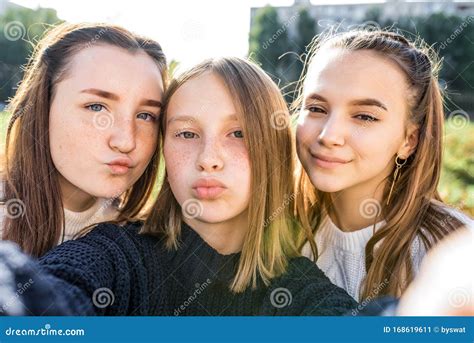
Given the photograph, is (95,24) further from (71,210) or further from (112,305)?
(112,305)

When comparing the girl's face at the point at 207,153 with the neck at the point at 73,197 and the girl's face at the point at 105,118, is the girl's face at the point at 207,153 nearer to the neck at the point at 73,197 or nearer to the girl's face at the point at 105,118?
the girl's face at the point at 105,118

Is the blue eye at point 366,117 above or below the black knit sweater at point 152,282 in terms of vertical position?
above

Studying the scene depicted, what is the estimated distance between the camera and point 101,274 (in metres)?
1.29

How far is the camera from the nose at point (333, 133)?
5.47 ft

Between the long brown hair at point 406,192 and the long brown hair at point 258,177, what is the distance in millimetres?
190

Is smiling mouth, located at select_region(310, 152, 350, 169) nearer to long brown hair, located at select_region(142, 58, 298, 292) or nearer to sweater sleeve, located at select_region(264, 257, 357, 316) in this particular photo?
long brown hair, located at select_region(142, 58, 298, 292)

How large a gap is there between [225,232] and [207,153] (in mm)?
278

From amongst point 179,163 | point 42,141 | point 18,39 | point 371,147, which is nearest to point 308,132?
point 371,147

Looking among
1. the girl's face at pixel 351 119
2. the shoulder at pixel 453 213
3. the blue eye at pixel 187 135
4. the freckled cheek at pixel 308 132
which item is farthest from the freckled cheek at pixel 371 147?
the blue eye at pixel 187 135

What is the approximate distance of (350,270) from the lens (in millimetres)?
1789

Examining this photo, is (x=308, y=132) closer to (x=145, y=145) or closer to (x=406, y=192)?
(x=406, y=192)

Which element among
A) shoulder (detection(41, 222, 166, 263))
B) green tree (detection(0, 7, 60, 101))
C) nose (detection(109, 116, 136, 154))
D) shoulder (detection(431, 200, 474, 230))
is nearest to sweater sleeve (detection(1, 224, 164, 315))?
shoulder (detection(41, 222, 166, 263))
